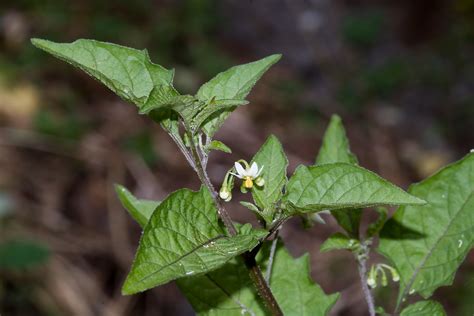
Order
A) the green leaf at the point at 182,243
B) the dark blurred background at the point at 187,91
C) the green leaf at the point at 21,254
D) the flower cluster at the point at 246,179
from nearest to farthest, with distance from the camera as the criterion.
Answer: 1. the green leaf at the point at 182,243
2. the flower cluster at the point at 246,179
3. the green leaf at the point at 21,254
4. the dark blurred background at the point at 187,91

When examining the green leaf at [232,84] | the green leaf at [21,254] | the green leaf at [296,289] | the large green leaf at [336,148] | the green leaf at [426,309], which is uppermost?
the green leaf at [21,254]

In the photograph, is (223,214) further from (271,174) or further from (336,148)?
(336,148)

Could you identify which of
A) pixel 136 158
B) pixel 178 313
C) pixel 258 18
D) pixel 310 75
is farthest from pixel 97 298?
pixel 258 18

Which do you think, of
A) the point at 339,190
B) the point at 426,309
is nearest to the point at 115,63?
the point at 339,190

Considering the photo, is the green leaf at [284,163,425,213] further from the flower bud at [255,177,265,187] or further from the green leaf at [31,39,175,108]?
the green leaf at [31,39,175,108]

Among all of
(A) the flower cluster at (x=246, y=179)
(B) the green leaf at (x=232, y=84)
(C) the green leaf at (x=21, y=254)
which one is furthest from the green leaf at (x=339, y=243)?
(C) the green leaf at (x=21, y=254)

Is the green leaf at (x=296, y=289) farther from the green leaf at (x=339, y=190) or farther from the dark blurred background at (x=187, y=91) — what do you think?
the dark blurred background at (x=187, y=91)
